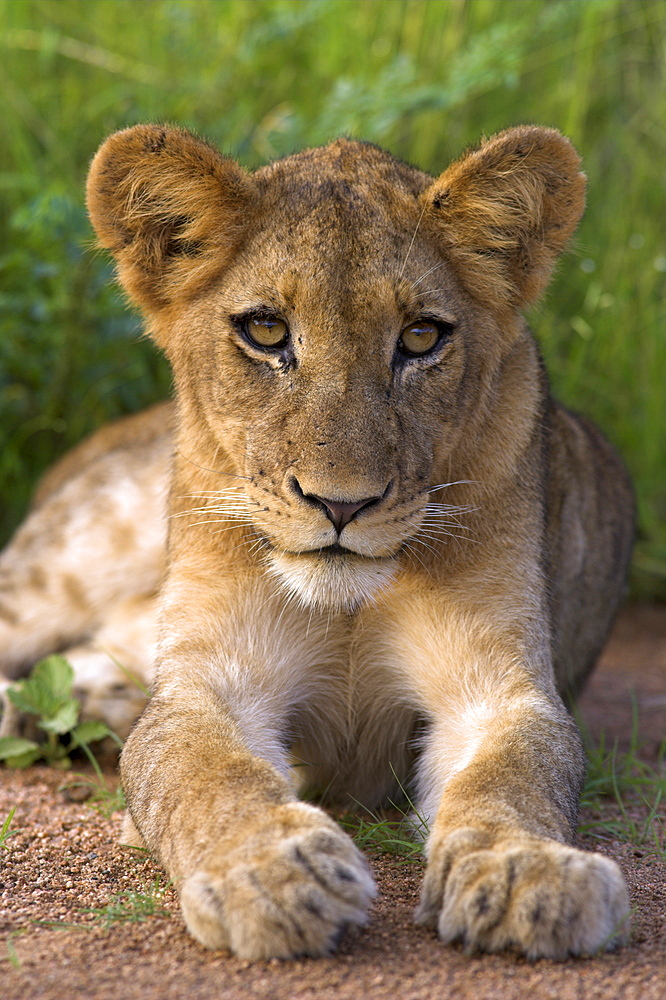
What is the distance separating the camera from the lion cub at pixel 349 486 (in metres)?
2.30

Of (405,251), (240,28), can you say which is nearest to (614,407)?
(240,28)

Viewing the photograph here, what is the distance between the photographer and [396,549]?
242 cm

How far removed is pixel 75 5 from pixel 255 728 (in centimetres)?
461

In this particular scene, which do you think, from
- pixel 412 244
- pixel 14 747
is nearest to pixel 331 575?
pixel 412 244

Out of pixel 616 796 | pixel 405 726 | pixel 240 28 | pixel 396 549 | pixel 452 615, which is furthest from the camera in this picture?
pixel 240 28

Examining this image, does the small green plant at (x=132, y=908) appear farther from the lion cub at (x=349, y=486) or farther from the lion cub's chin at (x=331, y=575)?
the lion cub's chin at (x=331, y=575)

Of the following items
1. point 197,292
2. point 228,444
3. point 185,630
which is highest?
point 197,292

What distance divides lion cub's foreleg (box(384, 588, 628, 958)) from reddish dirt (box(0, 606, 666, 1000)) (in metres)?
0.06

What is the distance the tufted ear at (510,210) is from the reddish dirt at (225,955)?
133cm

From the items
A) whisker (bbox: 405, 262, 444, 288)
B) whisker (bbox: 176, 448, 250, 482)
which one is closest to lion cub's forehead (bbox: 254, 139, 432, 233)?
whisker (bbox: 405, 262, 444, 288)

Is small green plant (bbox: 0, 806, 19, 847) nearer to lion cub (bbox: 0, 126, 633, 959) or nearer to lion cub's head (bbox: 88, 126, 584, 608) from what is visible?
lion cub (bbox: 0, 126, 633, 959)

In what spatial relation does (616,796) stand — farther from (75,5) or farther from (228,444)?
(75,5)

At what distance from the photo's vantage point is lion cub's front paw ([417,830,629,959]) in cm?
184

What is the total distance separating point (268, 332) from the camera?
2.55 m
